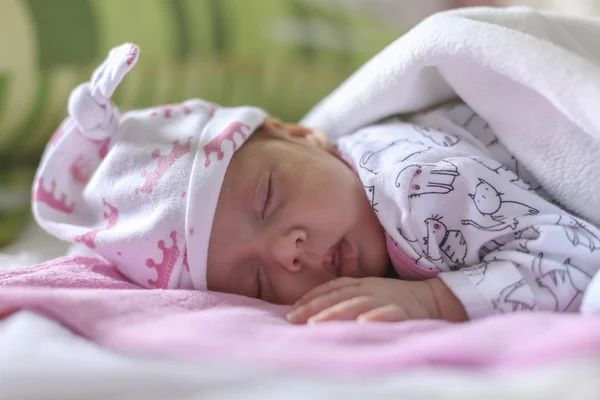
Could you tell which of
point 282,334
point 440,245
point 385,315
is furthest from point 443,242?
point 282,334

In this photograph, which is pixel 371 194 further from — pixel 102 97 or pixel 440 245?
pixel 102 97

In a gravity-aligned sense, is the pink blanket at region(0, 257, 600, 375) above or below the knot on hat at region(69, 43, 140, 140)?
below

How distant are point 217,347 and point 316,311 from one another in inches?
7.8

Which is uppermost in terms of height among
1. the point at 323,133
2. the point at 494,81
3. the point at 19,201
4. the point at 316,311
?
the point at 494,81

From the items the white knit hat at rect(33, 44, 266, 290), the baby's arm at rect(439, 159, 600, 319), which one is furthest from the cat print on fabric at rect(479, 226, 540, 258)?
the white knit hat at rect(33, 44, 266, 290)

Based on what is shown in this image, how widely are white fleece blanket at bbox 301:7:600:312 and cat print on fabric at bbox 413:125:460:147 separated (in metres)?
0.06

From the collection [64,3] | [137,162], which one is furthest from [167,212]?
[64,3]

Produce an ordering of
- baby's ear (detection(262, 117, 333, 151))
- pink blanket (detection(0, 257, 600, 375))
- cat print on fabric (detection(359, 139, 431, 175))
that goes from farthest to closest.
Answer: baby's ear (detection(262, 117, 333, 151))
cat print on fabric (detection(359, 139, 431, 175))
pink blanket (detection(0, 257, 600, 375))

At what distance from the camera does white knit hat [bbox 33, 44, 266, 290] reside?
2.96 ft

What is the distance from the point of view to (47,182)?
1066 mm

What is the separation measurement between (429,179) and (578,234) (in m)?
0.20

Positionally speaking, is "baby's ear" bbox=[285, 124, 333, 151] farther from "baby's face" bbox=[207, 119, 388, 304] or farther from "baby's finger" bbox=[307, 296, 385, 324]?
"baby's finger" bbox=[307, 296, 385, 324]

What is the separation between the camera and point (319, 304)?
2.58ft

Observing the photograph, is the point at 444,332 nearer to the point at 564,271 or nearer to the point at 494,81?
the point at 564,271
